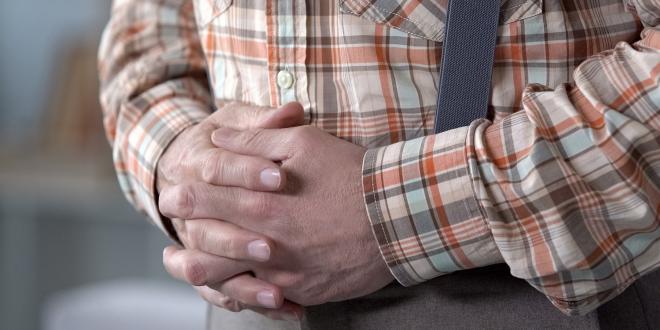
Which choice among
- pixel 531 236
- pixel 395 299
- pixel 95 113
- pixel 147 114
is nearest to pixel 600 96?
pixel 531 236

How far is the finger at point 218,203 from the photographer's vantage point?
0.82 m

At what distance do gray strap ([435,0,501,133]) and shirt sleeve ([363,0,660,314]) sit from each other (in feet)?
0.14

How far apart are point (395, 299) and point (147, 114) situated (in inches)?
16.1

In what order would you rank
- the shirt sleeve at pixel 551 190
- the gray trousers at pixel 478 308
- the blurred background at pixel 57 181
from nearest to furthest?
the shirt sleeve at pixel 551 190, the gray trousers at pixel 478 308, the blurred background at pixel 57 181

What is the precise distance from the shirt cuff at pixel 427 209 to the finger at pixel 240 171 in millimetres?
85

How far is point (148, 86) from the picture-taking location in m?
1.14

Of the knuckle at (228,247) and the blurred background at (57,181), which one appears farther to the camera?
the blurred background at (57,181)

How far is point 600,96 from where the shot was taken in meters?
0.78

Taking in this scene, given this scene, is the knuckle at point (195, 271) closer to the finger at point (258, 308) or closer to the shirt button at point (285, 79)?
the finger at point (258, 308)

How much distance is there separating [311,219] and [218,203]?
0.10 m

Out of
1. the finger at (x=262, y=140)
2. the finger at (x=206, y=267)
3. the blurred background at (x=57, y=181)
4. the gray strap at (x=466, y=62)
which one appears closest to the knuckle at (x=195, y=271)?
the finger at (x=206, y=267)

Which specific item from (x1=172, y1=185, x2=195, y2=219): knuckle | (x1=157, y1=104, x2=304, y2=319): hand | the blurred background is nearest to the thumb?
(x1=157, y1=104, x2=304, y2=319): hand

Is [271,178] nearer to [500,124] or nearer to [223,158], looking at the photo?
[223,158]

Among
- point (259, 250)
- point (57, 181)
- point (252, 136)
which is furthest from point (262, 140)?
point (57, 181)
